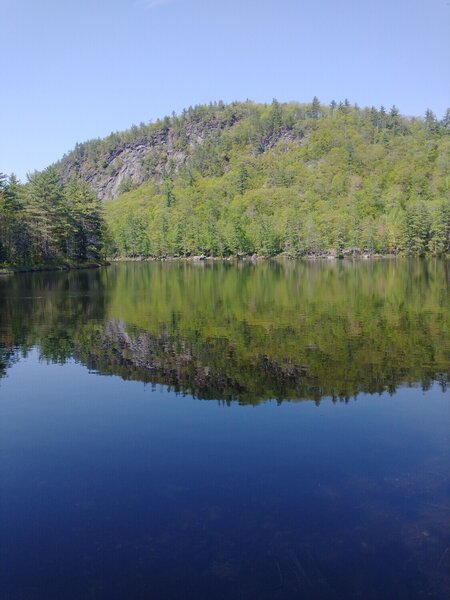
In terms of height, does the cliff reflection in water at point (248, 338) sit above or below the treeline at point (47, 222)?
below

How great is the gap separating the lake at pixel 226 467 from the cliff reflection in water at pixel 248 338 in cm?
17

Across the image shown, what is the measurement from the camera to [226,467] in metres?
13.5

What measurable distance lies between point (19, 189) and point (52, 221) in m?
11.5

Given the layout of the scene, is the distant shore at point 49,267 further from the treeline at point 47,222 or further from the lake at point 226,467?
the lake at point 226,467

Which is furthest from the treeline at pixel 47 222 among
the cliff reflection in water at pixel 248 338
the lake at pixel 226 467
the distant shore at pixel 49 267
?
the lake at pixel 226 467

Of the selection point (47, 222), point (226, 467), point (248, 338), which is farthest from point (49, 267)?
point (226, 467)

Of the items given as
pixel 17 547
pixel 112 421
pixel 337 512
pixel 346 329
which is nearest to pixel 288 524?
pixel 337 512

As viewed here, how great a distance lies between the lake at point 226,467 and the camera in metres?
9.32

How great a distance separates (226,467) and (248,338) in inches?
670

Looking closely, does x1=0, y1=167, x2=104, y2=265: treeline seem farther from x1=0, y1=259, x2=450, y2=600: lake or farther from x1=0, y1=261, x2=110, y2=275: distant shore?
x1=0, y1=259, x2=450, y2=600: lake

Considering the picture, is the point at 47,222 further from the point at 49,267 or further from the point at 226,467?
the point at 226,467

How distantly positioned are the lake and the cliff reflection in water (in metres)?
0.17

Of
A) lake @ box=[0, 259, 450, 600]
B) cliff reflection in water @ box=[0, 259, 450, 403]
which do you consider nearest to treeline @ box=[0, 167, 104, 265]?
cliff reflection in water @ box=[0, 259, 450, 403]

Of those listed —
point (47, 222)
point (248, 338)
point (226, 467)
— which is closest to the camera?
point (226, 467)
